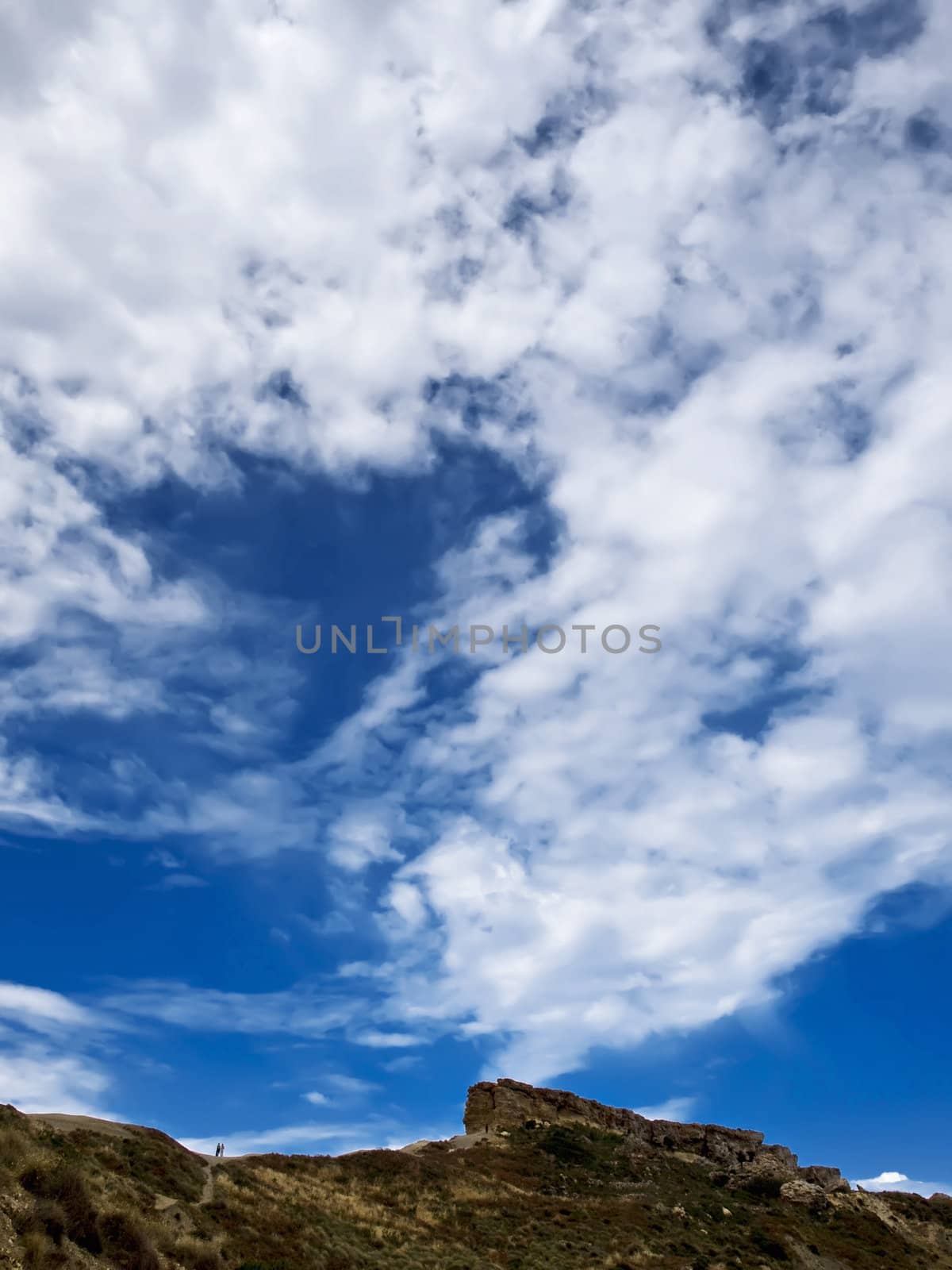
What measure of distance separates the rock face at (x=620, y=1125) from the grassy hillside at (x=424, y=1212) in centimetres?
432

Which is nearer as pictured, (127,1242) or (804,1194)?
(127,1242)

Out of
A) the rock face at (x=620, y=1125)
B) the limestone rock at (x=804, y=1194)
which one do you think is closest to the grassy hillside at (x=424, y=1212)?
the limestone rock at (x=804, y=1194)

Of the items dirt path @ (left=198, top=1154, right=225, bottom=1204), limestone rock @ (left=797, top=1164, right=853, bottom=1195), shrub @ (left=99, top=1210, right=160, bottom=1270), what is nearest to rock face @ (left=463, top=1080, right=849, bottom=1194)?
limestone rock @ (left=797, top=1164, right=853, bottom=1195)

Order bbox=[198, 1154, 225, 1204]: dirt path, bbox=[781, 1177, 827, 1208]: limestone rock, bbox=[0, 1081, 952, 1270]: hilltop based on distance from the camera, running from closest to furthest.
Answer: bbox=[0, 1081, 952, 1270]: hilltop
bbox=[198, 1154, 225, 1204]: dirt path
bbox=[781, 1177, 827, 1208]: limestone rock

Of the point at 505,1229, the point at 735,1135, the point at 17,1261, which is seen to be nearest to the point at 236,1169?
the point at 505,1229

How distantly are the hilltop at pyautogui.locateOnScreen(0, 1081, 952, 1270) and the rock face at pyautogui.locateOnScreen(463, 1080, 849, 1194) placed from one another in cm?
25

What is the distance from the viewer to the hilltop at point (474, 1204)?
23.4m

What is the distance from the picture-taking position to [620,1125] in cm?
8412

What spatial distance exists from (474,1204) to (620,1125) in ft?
141

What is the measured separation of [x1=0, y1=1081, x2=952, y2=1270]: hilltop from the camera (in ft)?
76.8

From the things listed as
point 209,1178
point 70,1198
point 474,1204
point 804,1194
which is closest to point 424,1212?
point 474,1204

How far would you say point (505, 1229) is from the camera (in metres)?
43.4

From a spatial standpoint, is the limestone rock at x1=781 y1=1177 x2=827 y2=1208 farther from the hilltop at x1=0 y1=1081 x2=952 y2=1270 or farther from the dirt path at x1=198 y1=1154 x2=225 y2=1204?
the dirt path at x1=198 y1=1154 x2=225 y2=1204

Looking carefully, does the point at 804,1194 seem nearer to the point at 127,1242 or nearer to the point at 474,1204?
the point at 474,1204
